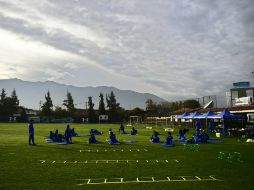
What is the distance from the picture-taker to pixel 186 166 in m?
18.4

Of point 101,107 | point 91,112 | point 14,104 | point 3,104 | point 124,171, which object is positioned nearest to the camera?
point 124,171

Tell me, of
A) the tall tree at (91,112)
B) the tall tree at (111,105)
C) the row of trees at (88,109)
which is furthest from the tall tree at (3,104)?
the tall tree at (111,105)

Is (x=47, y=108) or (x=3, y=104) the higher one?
(x=3, y=104)

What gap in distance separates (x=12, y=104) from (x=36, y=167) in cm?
12806

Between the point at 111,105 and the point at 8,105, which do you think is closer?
the point at 8,105

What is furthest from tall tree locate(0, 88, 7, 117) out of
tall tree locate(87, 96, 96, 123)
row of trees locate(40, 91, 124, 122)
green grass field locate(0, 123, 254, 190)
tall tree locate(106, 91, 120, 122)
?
green grass field locate(0, 123, 254, 190)

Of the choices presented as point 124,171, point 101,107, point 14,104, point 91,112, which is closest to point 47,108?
point 14,104

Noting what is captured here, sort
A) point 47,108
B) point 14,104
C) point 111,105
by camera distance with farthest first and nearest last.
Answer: point 111,105 → point 14,104 → point 47,108

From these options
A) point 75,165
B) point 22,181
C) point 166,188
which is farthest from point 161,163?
point 22,181

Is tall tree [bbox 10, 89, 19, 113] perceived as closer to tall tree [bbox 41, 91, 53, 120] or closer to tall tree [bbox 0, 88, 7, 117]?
tall tree [bbox 0, 88, 7, 117]

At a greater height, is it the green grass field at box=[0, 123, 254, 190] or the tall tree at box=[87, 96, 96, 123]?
the tall tree at box=[87, 96, 96, 123]

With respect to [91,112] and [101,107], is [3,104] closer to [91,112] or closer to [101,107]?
[91,112]

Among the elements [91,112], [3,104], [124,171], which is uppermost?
[3,104]

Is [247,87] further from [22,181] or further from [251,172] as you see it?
[22,181]
